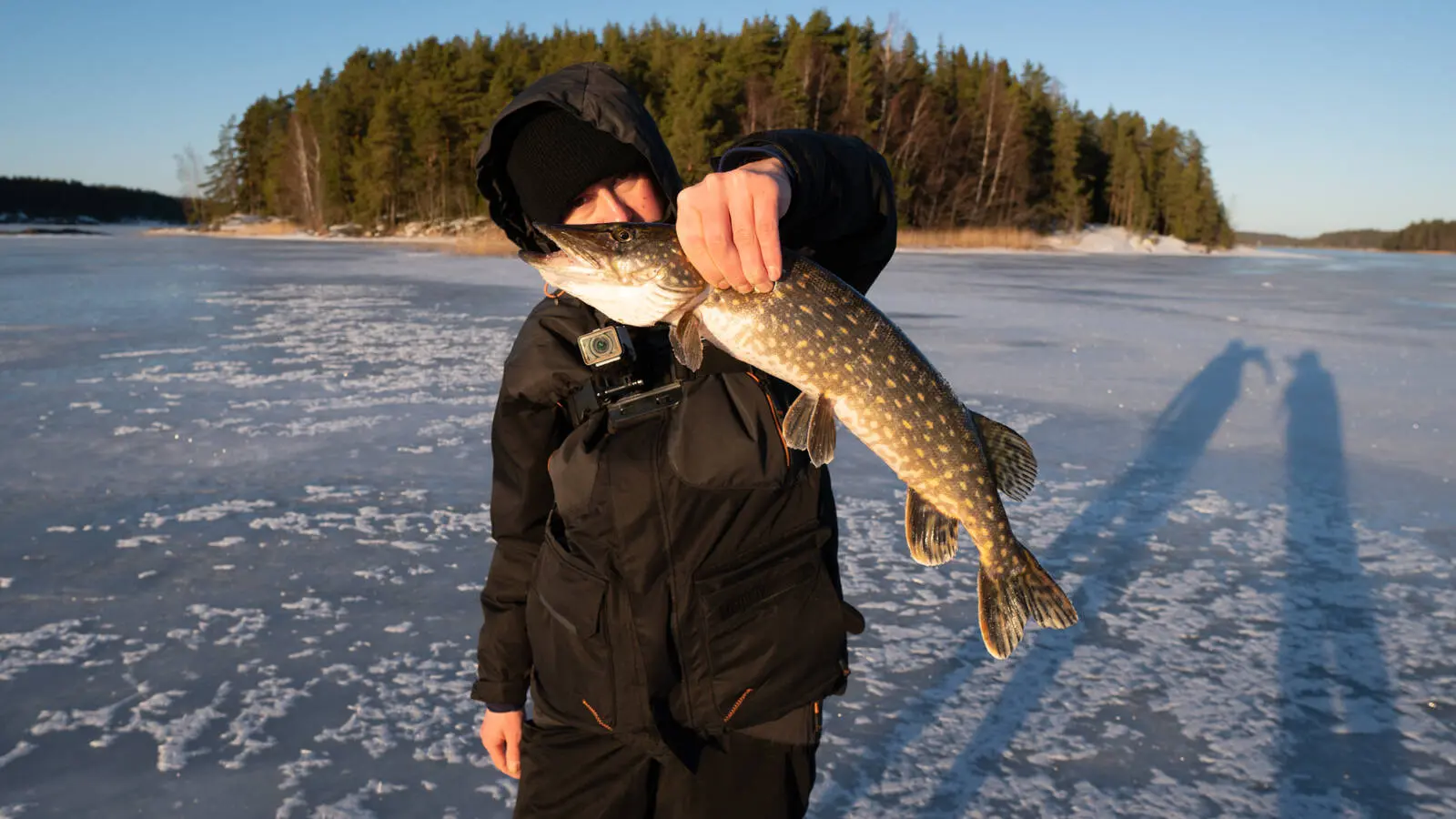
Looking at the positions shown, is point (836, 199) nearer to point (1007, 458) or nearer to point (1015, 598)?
point (1007, 458)

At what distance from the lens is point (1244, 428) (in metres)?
6.49

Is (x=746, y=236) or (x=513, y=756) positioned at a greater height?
(x=746, y=236)

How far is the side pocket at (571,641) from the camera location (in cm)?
168

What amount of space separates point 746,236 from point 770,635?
0.78 metres

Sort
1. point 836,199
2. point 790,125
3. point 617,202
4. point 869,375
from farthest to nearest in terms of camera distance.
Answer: point 790,125 → point 617,202 → point 836,199 → point 869,375

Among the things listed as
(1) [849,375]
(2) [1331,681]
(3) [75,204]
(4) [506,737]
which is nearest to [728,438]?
(1) [849,375]

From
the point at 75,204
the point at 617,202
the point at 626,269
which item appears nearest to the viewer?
the point at 626,269

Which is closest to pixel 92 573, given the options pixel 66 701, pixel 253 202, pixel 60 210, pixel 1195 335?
pixel 66 701

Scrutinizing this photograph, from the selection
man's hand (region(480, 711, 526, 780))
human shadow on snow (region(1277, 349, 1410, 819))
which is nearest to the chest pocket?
man's hand (region(480, 711, 526, 780))

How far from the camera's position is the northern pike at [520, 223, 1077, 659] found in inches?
57.9

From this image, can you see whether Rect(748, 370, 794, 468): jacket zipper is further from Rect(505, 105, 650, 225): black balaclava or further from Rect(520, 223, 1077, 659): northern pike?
Rect(505, 105, 650, 225): black balaclava

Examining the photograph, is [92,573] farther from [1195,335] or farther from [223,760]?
[1195,335]

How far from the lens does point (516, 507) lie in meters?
1.86

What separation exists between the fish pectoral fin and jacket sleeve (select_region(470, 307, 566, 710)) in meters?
0.36
